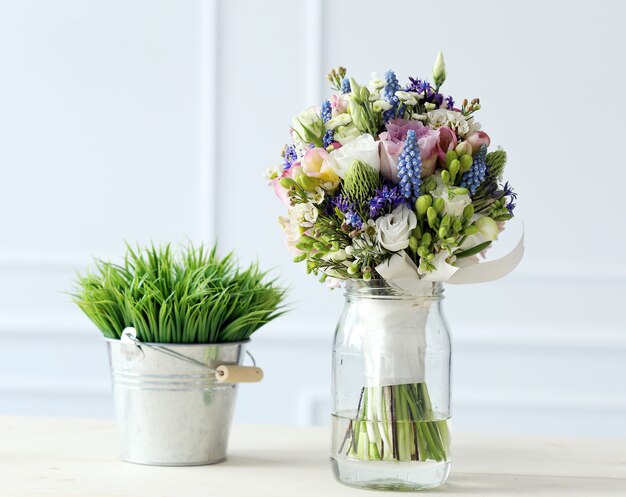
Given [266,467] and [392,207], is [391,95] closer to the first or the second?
[392,207]

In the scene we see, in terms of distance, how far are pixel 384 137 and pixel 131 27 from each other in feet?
5.83

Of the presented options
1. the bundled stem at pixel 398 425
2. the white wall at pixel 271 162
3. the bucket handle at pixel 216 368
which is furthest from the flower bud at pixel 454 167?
the white wall at pixel 271 162

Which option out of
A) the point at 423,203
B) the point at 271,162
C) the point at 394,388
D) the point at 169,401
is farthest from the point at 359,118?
the point at 271,162

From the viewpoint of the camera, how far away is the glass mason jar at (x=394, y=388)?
973mm

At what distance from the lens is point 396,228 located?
93 cm

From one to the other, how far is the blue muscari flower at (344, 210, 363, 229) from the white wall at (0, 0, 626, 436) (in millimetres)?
1524

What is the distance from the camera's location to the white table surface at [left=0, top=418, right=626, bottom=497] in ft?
3.26

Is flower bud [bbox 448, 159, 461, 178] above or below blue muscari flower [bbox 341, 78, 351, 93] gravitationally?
below

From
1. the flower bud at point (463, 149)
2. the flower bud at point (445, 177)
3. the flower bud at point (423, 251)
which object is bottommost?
the flower bud at point (423, 251)

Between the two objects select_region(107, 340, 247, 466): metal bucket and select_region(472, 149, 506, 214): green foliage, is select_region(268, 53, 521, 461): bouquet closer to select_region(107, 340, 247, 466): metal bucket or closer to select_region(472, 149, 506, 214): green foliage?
select_region(472, 149, 506, 214): green foliage

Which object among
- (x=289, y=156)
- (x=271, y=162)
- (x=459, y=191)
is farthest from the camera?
(x=271, y=162)

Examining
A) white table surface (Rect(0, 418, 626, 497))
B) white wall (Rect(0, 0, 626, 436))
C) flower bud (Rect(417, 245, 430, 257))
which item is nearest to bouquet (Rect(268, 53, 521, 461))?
flower bud (Rect(417, 245, 430, 257))

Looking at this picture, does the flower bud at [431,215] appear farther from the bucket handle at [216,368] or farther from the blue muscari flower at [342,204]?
the bucket handle at [216,368]

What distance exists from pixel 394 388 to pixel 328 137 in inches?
11.5
